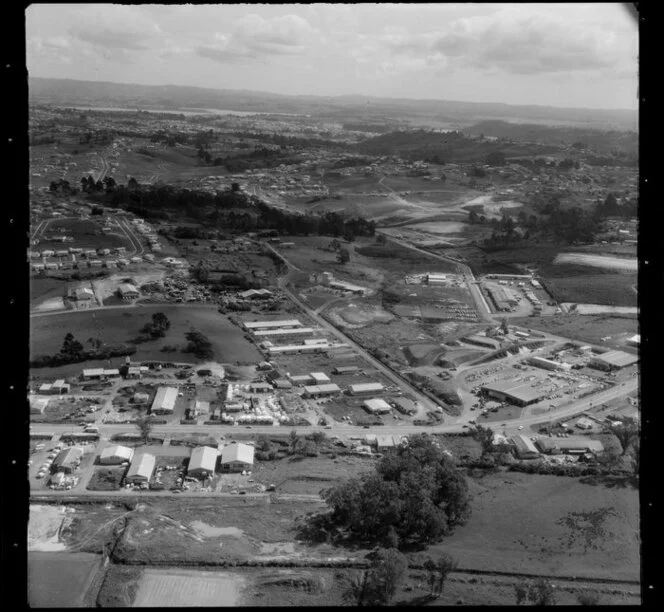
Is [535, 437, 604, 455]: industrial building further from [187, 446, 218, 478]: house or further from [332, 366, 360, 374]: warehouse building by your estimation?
[187, 446, 218, 478]: house

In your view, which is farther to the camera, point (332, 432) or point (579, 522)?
point (332, 432)

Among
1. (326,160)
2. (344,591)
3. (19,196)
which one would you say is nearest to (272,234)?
(326,160)

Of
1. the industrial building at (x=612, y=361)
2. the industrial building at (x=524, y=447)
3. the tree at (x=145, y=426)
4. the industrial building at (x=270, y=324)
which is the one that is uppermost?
the industrial building at (x=270, y=324)

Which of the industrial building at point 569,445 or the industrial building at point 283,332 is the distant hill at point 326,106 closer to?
the industrial building at point 283,332

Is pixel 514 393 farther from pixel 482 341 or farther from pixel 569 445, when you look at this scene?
pixel 482 341

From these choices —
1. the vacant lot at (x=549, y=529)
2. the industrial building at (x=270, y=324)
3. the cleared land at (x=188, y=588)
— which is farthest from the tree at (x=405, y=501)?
the industrial building at (x=270, y=324)

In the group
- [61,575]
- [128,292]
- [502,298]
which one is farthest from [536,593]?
[128,292]
